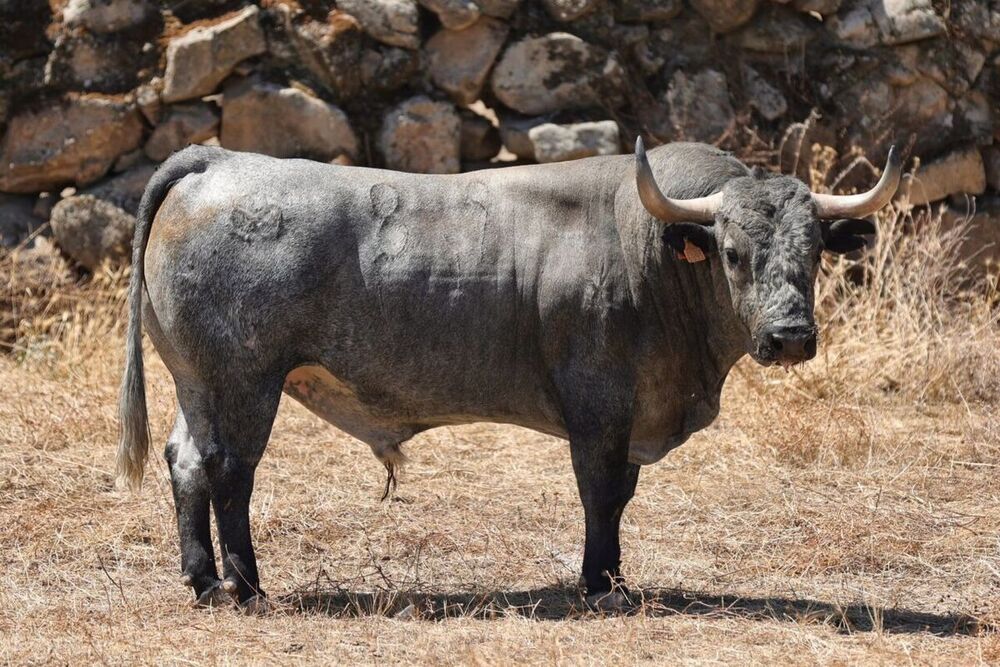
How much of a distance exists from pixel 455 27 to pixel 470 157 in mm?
942

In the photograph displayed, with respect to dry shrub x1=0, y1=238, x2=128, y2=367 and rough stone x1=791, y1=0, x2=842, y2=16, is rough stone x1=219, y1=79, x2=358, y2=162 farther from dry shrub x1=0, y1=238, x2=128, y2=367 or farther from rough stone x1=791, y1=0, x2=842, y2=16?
rough stone x1=791, y1=0, x2=842, y2=16

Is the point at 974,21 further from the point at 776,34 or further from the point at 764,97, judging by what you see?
the point at 764,97

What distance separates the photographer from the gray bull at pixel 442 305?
5684 mm


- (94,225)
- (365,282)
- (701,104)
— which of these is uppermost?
(701,104)

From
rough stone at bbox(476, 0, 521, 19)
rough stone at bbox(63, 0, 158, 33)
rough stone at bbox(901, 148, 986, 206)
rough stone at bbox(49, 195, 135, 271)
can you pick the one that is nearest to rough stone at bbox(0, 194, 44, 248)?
rough stone at bbox(49, 195, 135, 271)

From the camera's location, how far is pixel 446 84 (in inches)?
389

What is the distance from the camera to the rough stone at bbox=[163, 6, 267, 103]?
31.8ft

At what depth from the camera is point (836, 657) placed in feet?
16.3

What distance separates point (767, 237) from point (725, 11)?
5.05 metres

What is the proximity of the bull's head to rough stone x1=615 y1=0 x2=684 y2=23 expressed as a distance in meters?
4.59

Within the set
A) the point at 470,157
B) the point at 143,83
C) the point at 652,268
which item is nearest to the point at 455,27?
the point at 470,157

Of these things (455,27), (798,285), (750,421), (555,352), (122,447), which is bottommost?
(750,421)

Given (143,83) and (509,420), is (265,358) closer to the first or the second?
(509,420)

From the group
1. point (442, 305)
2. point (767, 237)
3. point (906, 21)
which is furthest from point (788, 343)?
point (906, 21)
